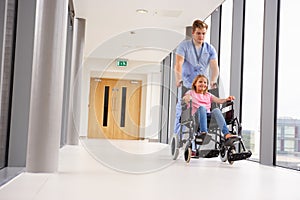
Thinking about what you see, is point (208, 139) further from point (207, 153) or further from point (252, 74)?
point (252, 74)

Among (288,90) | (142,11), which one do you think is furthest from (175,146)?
(142,11)

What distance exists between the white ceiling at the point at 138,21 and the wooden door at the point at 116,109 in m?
1.85

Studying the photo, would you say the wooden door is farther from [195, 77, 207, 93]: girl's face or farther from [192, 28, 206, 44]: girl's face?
[195, 77, 207, 93]: girl's face

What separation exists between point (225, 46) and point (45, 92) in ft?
12.3

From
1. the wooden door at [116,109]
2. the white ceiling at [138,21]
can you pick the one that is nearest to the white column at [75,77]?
the white ceiling at [138,21]

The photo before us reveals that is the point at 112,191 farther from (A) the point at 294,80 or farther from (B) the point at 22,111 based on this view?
(A) the point at 294,80

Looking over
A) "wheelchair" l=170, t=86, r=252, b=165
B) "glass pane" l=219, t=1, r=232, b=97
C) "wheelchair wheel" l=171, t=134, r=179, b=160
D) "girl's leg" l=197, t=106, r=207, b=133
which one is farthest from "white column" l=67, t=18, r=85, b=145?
"girl's leg" l=197, t=106, r=207, b=133

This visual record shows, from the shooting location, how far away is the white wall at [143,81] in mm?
10523

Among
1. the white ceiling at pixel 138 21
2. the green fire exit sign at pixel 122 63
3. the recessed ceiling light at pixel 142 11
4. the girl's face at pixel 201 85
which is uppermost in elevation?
the recessed ceiling light at pixel 142 11

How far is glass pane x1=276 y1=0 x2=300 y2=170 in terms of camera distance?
3.57 m

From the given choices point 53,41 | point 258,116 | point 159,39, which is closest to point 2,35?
point 53,41

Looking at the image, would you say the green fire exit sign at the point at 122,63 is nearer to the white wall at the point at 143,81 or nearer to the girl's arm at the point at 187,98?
the white wall at the point at 143,81

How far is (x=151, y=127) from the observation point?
10594 millimetres

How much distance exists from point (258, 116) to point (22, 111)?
2.63 meters
